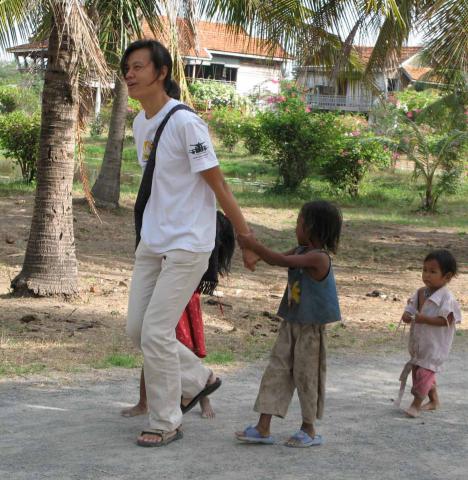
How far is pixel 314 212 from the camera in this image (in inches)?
181

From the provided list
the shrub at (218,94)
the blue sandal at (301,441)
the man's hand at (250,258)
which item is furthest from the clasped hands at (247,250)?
the shrub at (218,94)

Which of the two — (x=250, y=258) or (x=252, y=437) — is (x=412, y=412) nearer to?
(x=252, y=437)

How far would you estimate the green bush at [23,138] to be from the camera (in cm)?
1667

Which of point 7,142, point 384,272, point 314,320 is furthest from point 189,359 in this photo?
point 7,142

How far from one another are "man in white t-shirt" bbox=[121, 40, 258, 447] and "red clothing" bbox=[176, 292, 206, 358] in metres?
0.42

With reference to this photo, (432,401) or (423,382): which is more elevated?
(423,382)

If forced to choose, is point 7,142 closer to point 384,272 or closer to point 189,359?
point 384,272

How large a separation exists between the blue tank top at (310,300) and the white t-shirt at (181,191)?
514 mm

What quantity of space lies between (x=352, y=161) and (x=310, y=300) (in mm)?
16139

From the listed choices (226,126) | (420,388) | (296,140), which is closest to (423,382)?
(420,388)

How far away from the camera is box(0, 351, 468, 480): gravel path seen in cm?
413

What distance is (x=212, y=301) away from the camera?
909 centimetres

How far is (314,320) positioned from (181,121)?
1188 millimetres

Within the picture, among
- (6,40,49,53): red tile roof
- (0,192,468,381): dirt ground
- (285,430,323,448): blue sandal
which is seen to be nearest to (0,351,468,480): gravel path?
(285,430,323,448): blue sandal
